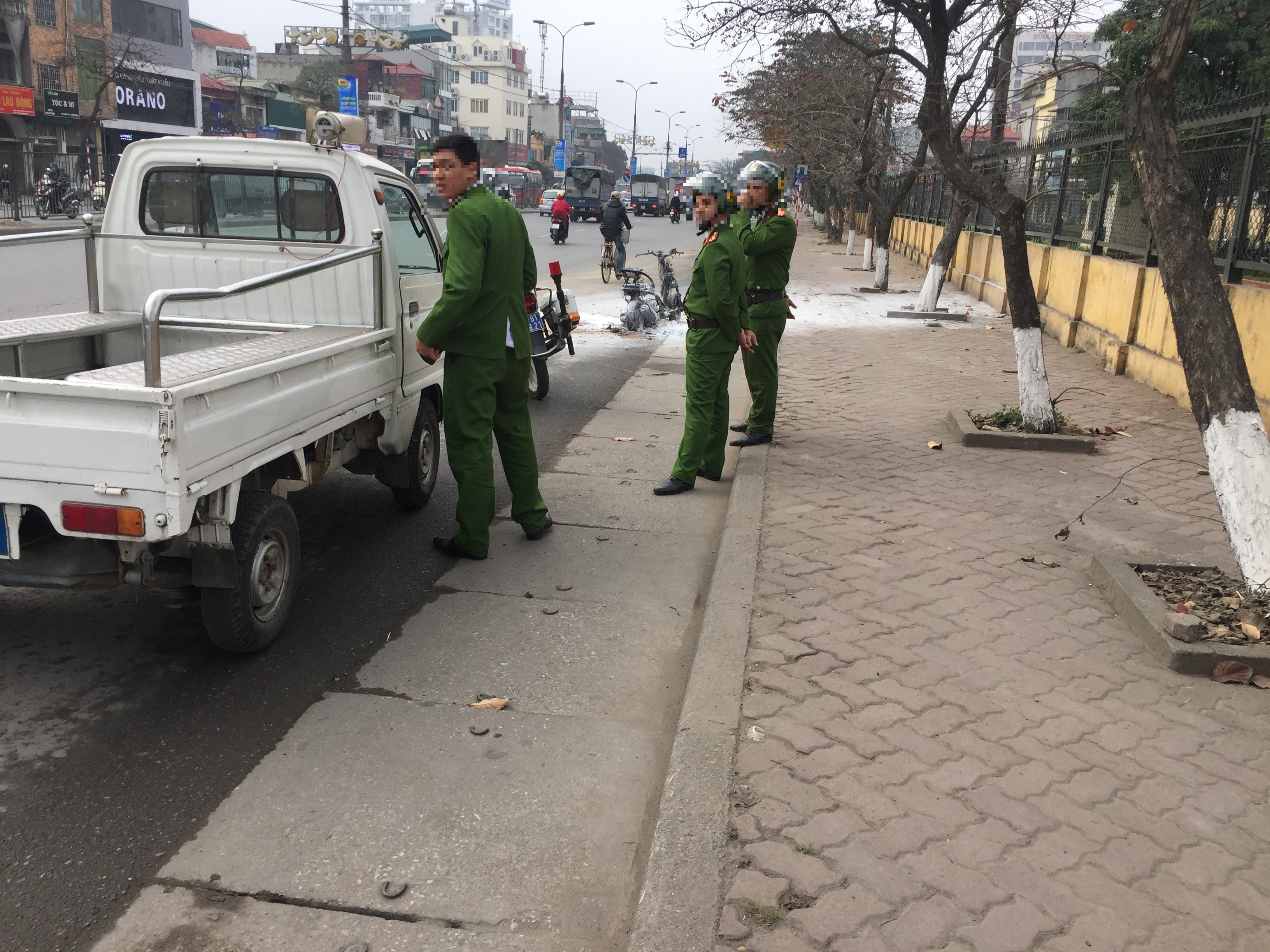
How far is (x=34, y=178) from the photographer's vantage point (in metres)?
32.3

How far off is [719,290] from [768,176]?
56.0 inches

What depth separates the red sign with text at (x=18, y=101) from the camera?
119 feet

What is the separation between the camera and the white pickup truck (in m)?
3.25

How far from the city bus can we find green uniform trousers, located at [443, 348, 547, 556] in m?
47.0

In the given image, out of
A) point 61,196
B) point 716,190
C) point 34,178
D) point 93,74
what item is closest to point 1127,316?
point 716,190

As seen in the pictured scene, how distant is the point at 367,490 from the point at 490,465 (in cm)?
160

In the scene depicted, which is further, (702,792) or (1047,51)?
(1047,51)

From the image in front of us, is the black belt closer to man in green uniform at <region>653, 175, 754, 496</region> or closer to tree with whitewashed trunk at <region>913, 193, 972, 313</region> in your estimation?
man in green uniform at <region>653, 175, 754, 496</region>

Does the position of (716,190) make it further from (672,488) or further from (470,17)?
(470,17)

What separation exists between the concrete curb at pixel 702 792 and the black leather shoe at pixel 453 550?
4.19 ft

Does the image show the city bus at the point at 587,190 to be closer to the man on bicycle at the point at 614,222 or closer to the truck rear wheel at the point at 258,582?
the man on bicycle at the point at 614,222

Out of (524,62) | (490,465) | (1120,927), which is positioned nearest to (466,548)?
(490,465)

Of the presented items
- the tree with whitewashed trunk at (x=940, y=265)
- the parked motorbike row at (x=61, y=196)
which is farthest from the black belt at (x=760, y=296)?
the parked motorbike row at (x=61, y=196)

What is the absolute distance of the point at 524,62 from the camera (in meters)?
119
